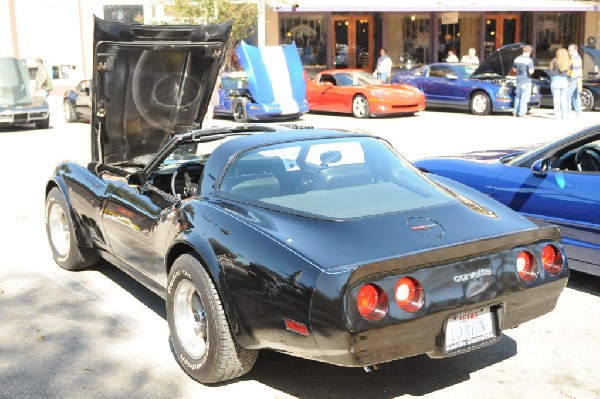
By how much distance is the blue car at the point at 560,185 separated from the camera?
221 inches

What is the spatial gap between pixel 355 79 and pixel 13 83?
8.90 m

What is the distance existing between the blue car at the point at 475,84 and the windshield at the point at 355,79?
1895 millimetres

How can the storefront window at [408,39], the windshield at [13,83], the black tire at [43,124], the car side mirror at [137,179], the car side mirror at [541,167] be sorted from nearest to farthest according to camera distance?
the car side mirror at [137,179]
the car side mirror at [541,167]
the windshield at [13,83]
the black tire at [43,124]
the storefront window at [408,39]

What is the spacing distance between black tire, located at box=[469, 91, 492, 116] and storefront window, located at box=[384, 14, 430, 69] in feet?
37.9

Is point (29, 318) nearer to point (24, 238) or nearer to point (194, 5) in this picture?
point (24, 238)

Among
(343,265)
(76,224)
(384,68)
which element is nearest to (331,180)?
(343,265)

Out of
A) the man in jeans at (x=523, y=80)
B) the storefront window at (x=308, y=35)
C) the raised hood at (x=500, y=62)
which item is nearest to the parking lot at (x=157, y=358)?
the man in jeans at (x=523, y=80)

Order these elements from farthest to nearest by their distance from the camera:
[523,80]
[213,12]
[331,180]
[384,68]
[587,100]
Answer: [213,12] → [384,68] → [587,100] → [523,80] → [331,180]

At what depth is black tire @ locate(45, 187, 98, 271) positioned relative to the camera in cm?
629

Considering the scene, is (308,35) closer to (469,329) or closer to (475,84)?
(475,84)

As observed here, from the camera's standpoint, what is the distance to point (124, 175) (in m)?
5.70

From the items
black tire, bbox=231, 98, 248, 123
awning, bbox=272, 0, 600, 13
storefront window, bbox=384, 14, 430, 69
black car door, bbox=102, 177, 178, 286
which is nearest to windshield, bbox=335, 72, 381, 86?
black tire, bbox=231, 98, 248, 123

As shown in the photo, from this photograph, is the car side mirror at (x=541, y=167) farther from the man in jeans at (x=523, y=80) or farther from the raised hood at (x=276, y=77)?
the raised hood at (x=276, y=77)

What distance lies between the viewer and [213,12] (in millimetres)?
26094
